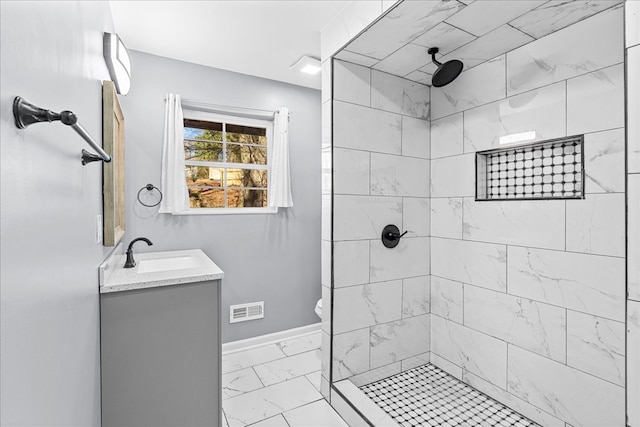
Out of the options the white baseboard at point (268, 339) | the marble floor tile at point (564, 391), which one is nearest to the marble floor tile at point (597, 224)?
the marble floor tile at point (564, 391)

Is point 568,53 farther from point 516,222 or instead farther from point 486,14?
point 516,222

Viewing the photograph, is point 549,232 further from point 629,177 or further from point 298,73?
point 298,73

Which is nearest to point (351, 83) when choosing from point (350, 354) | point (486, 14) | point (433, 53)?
point (433, 53)

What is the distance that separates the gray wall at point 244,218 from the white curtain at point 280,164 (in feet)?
0.41

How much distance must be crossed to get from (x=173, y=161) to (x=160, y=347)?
1.46 m

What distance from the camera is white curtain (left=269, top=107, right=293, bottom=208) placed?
9.43 ft

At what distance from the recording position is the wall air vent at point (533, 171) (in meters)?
1.69

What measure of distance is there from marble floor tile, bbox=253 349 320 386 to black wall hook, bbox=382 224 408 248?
1.16 metres

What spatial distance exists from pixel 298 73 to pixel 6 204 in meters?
2.58

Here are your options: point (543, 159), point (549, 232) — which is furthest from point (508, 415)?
point (543, 159)

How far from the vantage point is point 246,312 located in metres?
2.83

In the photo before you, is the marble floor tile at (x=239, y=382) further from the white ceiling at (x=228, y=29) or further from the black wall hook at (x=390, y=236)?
the white ceiling at (x=228, y=29)

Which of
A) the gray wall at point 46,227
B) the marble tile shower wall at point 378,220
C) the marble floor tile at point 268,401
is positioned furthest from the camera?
the marble tile shower wall at point 378,220

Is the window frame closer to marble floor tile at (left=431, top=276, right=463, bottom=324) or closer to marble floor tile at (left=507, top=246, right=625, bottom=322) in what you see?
marble floor tile at (left=431, top=276, right=463, bottom=324)
